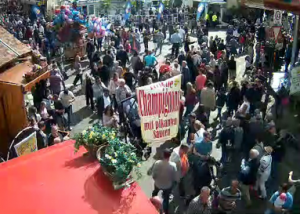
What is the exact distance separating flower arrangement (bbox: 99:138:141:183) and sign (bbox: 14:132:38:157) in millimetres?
2832

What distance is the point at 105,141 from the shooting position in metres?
5.45

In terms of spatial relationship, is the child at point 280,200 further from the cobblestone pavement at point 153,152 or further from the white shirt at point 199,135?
the white shirt at point 199,135

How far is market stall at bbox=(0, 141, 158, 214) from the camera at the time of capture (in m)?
4.55

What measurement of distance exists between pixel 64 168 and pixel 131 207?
1267 millimetres

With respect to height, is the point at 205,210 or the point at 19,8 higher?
the point at 19,8

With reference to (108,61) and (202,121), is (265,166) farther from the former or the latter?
(108,61)

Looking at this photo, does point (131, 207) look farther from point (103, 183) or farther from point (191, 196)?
point (191, 196)

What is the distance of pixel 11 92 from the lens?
8.60 meters

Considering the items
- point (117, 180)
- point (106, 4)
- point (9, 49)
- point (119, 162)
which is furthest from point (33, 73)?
point (106, 4)

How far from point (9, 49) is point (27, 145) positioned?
10.8 ft

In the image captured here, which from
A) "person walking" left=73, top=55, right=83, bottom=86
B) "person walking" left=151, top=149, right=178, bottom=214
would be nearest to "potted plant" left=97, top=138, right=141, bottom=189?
"person walking" left=151, top=149, right=178, bottom=214

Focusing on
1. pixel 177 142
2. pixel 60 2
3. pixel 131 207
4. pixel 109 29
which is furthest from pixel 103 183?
pixel 60 2

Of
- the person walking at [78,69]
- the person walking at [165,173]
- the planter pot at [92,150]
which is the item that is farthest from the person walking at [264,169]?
the person walking at [78,69]

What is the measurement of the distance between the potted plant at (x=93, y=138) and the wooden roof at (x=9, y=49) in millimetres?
4428
